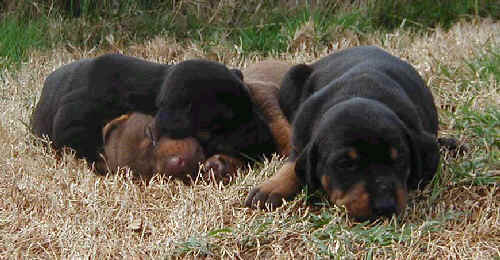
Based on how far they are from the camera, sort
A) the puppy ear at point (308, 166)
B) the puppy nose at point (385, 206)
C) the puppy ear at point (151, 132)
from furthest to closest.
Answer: the puppy ear at point (151, 132) → the puppy ear at point (308, 166) → the puppy nose at point (385, 206)

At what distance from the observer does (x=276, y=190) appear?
4246 mm

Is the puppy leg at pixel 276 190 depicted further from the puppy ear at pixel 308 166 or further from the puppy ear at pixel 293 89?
the puppy ear at pixel 293 89

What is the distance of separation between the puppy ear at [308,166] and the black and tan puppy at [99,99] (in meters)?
1.34

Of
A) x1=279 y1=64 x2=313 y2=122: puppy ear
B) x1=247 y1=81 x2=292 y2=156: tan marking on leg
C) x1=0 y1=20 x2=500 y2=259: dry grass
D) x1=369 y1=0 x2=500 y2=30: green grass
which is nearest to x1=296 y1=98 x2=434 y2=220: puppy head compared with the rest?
x1=0 y1=20 x2=500 y2=259: dry grass

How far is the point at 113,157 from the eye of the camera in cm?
499

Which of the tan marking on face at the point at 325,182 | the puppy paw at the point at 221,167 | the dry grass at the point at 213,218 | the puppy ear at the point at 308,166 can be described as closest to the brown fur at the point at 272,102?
the dry grass at the point at 213,218

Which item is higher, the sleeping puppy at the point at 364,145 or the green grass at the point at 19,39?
the sleeping puppy at the point at 364,145

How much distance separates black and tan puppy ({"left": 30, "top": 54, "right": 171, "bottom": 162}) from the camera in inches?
200

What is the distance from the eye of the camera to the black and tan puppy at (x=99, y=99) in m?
5.09

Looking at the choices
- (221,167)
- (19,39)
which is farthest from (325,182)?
(19,39)

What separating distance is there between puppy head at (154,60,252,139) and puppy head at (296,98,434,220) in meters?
1.01

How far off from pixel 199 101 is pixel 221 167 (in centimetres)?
47

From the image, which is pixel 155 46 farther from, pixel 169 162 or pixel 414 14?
pixel 169 162

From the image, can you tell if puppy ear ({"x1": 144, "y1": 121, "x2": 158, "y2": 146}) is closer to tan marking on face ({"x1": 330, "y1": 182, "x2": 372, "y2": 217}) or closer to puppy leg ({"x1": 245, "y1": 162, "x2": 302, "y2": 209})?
puppy leg ({"x1": 245, "y1": 162, "x2": 302, "y2": 209})
